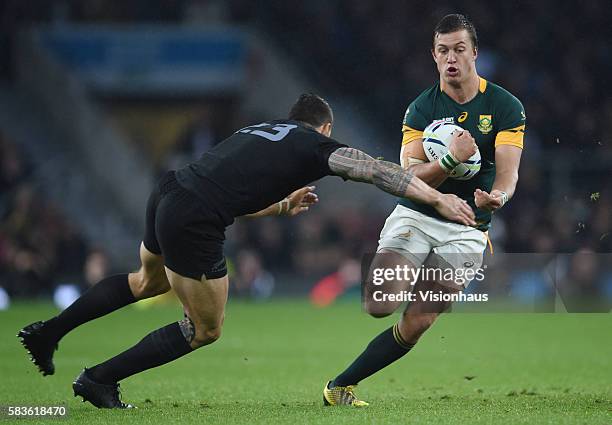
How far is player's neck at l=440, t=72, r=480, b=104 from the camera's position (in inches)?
313

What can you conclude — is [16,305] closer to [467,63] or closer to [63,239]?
[63,239]

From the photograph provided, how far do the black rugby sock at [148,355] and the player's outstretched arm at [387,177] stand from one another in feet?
5.11

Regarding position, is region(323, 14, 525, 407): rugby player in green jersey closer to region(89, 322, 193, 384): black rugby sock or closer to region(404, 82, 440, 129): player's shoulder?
region(404, 82, 440, 129): player's shoulder

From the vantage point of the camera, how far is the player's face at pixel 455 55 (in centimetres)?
780

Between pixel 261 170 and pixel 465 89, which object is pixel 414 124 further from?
pixel 261 170

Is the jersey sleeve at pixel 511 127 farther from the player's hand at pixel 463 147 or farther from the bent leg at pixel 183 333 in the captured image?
the bent leg at pixel 183 333

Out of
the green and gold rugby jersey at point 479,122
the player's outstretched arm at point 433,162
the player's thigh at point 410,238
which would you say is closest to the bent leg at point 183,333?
the player's thigh at point 410,238

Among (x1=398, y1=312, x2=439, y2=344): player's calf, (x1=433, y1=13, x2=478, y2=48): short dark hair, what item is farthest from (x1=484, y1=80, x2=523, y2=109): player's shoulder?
(x1=398, y1=312, x2=439, y2=344): player's calf

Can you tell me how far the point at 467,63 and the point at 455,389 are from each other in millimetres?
2721

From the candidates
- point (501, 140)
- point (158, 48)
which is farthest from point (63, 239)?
point (501, 140)

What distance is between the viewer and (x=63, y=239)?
19.7m

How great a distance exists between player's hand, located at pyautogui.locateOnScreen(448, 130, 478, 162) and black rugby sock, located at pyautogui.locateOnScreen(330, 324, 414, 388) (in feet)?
4.36

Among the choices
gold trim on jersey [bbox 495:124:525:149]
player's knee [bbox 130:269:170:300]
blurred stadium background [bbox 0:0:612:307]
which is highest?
blurred stadium background [bbox 0:0:612:307]

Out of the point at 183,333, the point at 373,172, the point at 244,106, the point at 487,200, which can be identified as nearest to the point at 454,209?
the point at 487,200
